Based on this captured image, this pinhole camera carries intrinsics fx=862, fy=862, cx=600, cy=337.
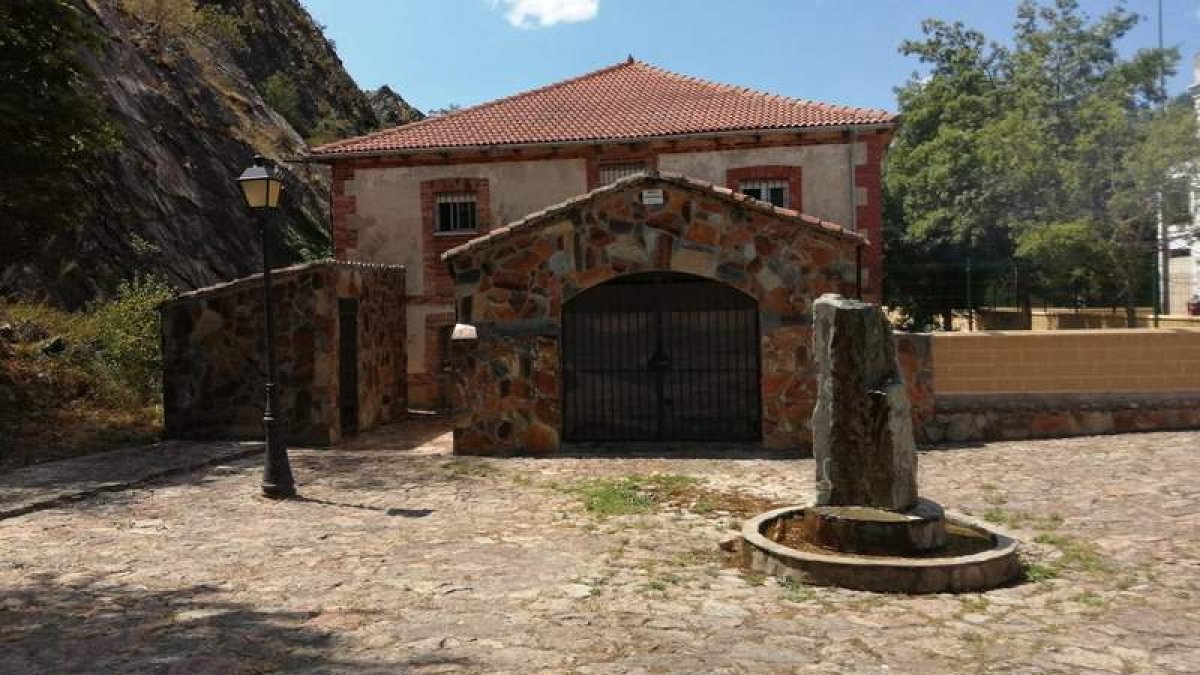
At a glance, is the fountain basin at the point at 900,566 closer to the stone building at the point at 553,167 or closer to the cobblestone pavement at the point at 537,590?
the cobblestone pavement at the point at 537,590

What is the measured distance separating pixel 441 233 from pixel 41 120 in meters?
7.21

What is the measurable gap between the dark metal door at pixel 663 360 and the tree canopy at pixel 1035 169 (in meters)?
7.98


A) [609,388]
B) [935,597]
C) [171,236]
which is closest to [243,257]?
[171,236]

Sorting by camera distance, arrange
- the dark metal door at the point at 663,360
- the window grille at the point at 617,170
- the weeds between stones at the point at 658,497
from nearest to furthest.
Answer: the weeds between stones at the point at 658,497 < the dark metal door at the point at 663,360 < the window grille at the point at 617,170

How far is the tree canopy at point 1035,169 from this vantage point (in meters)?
23.1

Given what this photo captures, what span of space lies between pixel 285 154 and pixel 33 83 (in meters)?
14.7

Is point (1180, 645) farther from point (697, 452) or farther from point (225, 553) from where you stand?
point (697, 452)

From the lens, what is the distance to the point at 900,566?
561 centimetres

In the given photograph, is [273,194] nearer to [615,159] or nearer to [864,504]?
[864,504]

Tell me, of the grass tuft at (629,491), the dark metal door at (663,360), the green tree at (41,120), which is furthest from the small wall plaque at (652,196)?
the green tree at (41,120)

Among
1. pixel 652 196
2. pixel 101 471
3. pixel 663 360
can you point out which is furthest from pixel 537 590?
pixel 101 471

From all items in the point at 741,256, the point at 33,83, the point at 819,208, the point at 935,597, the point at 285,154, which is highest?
the point at 285,154

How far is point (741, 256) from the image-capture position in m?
11.6

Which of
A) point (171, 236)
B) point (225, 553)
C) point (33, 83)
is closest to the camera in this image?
point (225, 553)
